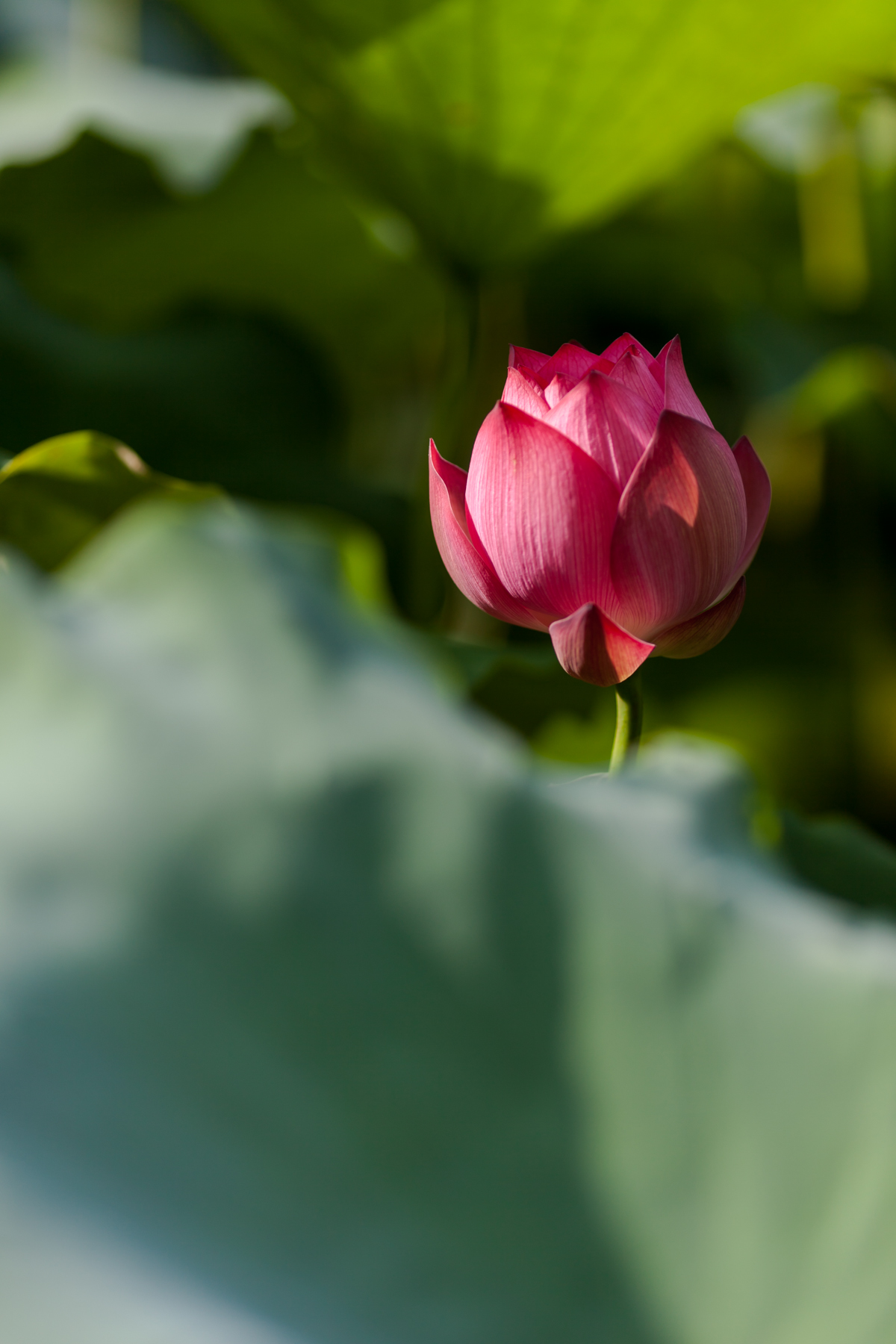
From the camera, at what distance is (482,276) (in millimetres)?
426

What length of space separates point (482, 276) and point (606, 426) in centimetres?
27

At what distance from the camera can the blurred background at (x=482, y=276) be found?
375 mm

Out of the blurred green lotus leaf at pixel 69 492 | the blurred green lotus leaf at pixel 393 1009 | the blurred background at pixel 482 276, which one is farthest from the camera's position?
the blurred background at pixel 482 276

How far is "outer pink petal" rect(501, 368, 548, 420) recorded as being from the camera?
7.6 inches

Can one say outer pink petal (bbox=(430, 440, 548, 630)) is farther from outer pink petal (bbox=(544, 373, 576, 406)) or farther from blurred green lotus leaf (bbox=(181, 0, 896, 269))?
blurred green lotus leaf (bbox=(181, 0, 896, 269))

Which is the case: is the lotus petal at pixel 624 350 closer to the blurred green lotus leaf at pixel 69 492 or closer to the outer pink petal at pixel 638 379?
the outer pink petal at pixel 638 379

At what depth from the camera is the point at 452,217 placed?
1.34 feet

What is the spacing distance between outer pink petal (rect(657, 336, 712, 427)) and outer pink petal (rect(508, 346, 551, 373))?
0.08ft

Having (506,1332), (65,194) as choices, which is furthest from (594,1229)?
(65,194)

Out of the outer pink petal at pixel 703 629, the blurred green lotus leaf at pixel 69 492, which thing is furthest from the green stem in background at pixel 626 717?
the blurred green lotus leaf at pixel 69 492

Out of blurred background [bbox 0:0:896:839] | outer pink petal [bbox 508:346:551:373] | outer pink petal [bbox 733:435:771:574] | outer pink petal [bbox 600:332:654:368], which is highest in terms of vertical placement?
outer pink petal [bbox 600:332:654:368]

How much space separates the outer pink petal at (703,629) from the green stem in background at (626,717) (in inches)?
0.5

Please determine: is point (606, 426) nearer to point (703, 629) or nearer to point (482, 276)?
point (703, 629)

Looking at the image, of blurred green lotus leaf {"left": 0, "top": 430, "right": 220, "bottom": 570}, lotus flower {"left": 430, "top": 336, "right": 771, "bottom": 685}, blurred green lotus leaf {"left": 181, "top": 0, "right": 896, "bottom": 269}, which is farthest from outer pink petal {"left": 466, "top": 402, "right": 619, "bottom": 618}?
blurred green lotus leaf {"left": 181, "top": 0, "right": 896, "bottom": 269}
